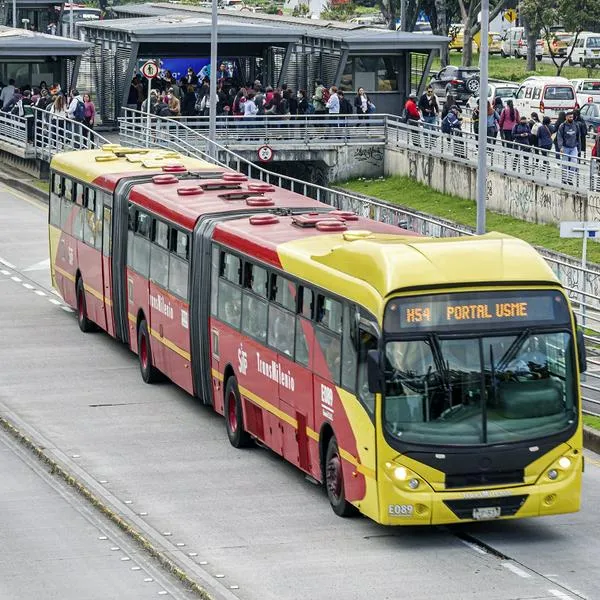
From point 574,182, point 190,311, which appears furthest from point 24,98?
point 190,311

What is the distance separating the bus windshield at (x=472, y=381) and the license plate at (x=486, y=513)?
0.56 metres

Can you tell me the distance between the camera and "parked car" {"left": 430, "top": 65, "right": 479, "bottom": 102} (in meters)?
71.9

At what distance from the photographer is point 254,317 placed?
1967 cm

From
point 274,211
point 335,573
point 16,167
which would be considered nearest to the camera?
point 335,573

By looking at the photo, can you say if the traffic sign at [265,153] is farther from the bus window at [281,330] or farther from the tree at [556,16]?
the tree at [556,16]

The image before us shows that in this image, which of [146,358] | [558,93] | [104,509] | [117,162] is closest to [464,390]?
[104,509]

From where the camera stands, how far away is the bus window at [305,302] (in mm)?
17938

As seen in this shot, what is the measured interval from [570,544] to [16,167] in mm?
33355

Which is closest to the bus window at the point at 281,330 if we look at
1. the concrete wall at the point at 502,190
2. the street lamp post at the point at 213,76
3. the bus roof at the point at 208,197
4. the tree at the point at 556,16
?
the bus roof at the point at 208,197

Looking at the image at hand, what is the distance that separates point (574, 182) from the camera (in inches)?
1554

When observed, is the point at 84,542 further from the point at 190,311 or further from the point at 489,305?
the point at 190,311

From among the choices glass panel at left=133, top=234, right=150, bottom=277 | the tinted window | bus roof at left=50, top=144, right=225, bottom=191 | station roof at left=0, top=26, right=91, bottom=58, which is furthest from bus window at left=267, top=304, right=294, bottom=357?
the tinted window

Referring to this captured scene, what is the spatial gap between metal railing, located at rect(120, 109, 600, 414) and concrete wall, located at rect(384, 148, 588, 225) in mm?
1652

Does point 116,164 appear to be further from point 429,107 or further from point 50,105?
point 429,107
